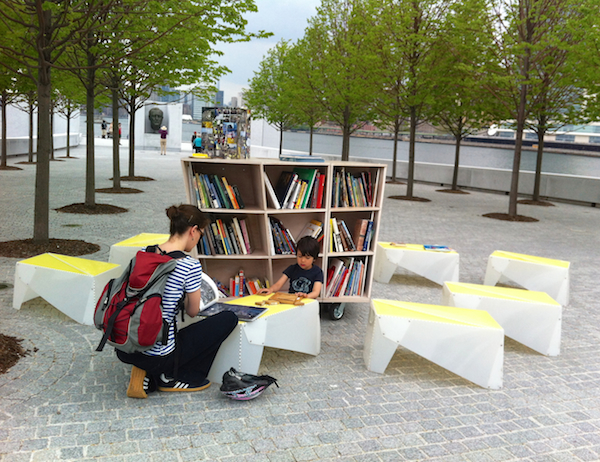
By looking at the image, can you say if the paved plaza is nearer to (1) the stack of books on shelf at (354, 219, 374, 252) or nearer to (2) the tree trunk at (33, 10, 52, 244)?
(1) the stack of books on shelf at (354, 219, 374, 252)

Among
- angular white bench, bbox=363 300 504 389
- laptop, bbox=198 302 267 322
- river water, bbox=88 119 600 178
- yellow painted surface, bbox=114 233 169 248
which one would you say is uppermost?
river water, bbox=88 119 600 178

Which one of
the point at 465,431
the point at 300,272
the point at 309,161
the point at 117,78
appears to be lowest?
the point at 465,431

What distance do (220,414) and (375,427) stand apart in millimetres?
1099

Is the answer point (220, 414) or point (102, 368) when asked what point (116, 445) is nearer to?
point (220, 414)

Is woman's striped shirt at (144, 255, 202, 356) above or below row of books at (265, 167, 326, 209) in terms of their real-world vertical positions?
below

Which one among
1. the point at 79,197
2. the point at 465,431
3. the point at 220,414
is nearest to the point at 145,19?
the point at 79,197

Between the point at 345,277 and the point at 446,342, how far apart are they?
1775mm

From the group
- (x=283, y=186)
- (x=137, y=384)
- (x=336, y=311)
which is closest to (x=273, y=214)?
(x=283, y=186)

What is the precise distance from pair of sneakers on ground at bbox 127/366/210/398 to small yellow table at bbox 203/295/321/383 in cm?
23

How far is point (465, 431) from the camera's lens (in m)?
4.11

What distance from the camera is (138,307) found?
3.94 metres

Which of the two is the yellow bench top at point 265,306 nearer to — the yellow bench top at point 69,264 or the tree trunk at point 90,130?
the yellow bench top at point 69,264

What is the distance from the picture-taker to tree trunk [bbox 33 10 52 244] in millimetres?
8258

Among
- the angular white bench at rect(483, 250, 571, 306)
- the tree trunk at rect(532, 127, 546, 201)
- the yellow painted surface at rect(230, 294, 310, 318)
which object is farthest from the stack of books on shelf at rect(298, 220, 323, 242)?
the tree trunk at rect(532, 127, 546, 201)
